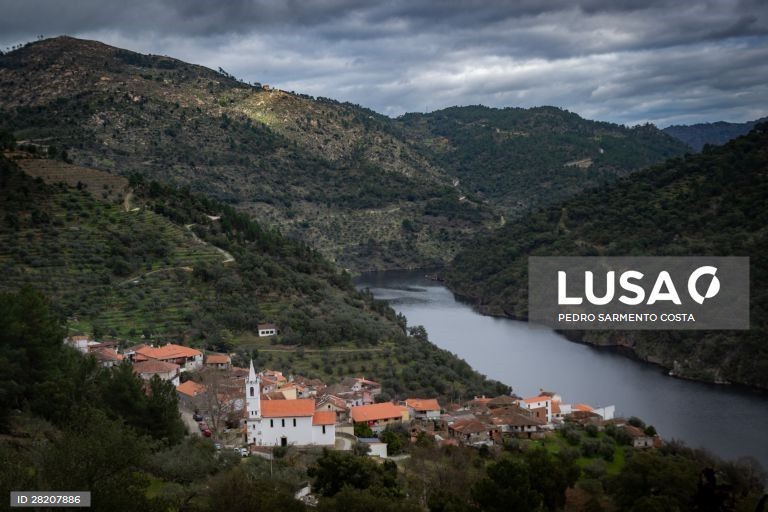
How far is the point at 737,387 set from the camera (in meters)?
42.0

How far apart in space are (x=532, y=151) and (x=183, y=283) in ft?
386

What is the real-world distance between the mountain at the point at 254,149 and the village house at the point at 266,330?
3965 centimetres

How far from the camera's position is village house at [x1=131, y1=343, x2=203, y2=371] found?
2986cm

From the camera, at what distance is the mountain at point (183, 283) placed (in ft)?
119

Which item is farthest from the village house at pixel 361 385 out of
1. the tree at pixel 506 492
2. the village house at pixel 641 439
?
the tree at pixel 506 492

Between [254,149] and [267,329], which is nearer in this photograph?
[267,329]

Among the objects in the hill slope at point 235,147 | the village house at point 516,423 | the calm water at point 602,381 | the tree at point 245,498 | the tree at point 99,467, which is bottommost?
the calm water at point 602,381

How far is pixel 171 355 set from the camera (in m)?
30.5

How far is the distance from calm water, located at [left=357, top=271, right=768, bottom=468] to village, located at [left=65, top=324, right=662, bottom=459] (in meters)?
3.88

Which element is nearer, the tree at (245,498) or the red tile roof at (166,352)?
the tree at (245,498)

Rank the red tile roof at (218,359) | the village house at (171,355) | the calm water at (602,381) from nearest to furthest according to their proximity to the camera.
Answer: the village house at (171,355), the red tile roof at (218,359), the calm water at (602,381)

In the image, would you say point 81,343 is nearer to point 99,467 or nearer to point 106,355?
point 106,355

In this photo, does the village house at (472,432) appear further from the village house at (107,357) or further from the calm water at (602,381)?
the village house at (107,357)

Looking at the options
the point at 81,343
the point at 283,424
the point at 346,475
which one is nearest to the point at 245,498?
the point at 346,475
